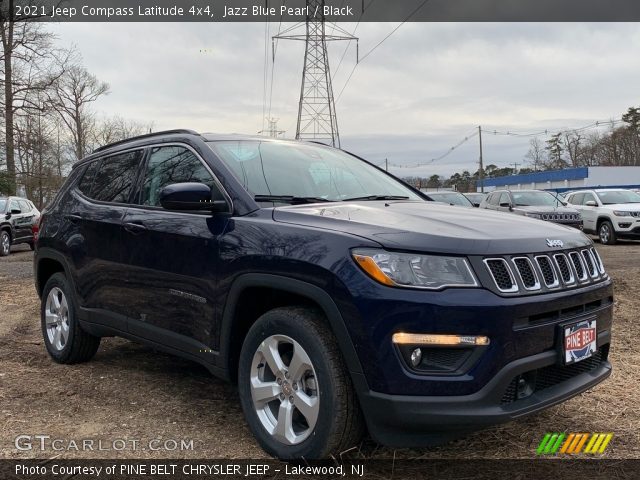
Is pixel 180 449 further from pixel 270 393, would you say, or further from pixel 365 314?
pixel 365 314

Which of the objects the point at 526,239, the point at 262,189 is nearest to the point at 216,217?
the point at 262,189

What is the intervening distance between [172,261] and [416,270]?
167 centimetres

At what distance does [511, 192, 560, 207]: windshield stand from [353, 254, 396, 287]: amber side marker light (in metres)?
13.7

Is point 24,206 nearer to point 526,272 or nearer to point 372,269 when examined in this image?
point 372,269

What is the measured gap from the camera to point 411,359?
247cm

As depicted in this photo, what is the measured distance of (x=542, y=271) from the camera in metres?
2.70

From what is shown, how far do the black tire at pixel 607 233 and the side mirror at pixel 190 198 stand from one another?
15.9m

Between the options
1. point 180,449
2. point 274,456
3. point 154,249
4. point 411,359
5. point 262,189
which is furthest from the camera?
point 154,249

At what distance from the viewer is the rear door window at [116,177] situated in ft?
14.1

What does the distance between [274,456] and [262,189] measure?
1489 millimetres

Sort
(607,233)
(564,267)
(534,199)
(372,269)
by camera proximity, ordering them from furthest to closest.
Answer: (607,233)
(534,199)
(564,267)
(372,269)

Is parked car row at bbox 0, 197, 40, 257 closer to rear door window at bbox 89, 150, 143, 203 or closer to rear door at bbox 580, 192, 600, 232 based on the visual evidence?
rear door window at bbox 89, 150, 143, 203

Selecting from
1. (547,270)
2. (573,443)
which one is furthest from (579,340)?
(573,443)

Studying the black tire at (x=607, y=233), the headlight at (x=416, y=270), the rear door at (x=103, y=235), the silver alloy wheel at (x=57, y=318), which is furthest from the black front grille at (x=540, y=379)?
the black tire at (x=607, y=233)
